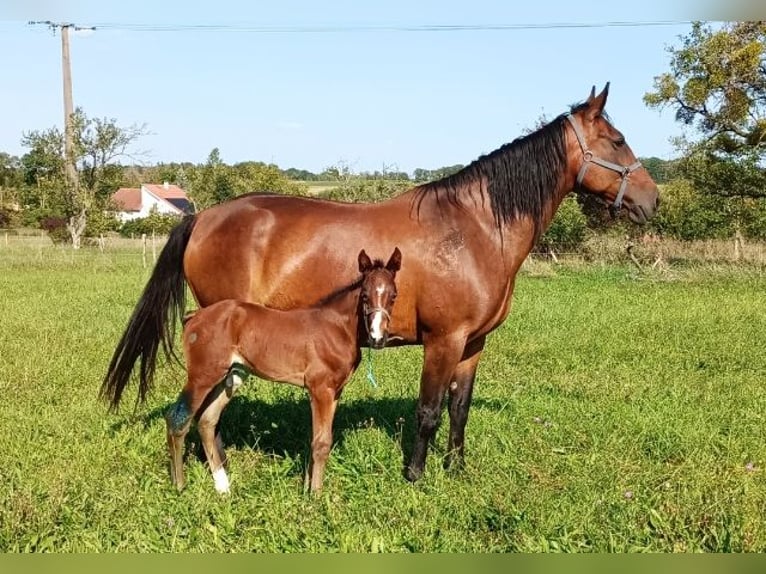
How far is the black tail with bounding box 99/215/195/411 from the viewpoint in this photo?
4680 mm

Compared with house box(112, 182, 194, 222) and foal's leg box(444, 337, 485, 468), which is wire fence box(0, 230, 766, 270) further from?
house box(112, 182, 194, 222)

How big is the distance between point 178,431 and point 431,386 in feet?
5.25

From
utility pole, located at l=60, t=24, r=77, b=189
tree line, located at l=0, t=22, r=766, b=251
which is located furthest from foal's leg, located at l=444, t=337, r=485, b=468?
utility pole, located at l=60, t=24, r=77, b=189

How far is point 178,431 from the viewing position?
13.9ft

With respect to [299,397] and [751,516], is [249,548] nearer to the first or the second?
[751,516]

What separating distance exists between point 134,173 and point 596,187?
65059 millimetres

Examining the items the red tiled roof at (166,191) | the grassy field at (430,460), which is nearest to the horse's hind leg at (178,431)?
the grassy field at (430,460)

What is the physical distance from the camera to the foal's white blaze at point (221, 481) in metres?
4.20

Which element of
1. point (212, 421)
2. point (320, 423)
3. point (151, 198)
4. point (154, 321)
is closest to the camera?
point (320, 423)

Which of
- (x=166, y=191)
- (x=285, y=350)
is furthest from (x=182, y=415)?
(x=166, y=191)

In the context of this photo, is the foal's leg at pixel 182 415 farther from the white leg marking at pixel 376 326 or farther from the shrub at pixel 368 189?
the shrub at pixel 368 189

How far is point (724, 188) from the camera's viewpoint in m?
20.8

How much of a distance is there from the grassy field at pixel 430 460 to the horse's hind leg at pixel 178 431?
0.11 m

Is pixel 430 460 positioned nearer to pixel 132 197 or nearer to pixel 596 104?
pixel 596 104
